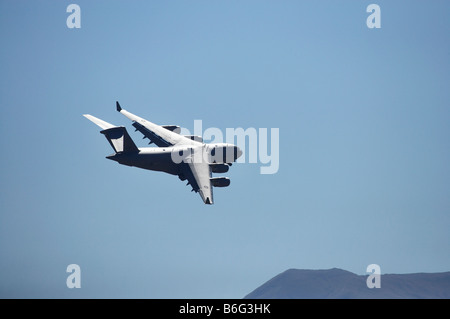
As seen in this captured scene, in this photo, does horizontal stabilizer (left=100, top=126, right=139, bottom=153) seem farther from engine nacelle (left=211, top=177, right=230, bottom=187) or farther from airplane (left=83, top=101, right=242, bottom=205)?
engine nacelle (left=211, top=177, right=230, bottom=187)

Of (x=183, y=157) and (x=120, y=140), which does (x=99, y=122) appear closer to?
(x=120, y=140)

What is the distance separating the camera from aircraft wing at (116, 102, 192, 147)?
4567 inches

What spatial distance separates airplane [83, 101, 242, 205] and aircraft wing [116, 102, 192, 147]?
174 mm

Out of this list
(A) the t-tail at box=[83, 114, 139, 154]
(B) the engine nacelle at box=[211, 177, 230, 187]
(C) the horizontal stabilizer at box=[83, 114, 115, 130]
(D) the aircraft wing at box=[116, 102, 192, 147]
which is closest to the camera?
(B) the engine nacelle at box=[211, 177, 230, 187]

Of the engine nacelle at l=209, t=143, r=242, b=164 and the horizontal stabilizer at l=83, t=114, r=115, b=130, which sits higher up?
the horizontal stabilizer at l=83, t=114, r=115, b=130

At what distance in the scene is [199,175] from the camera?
103938 millimetres

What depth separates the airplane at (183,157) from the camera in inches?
4063

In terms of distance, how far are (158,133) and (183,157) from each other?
44.3 feet

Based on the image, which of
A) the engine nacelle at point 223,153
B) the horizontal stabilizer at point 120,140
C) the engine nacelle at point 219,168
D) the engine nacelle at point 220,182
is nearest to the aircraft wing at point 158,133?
the engine nacelle at point 223,153

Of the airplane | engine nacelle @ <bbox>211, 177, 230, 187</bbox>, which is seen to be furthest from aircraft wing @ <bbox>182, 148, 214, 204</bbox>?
engine nacelle @ <bbox>211, 177, 230, 187</bbox>
